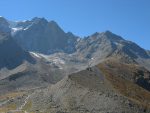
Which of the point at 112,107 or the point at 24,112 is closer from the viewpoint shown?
the point at 112,107

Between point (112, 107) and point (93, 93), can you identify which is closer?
point (112, 107)

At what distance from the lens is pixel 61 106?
197 metres

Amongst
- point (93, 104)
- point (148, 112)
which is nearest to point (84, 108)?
point (93, 104)

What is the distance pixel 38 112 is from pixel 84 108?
21.2 meters

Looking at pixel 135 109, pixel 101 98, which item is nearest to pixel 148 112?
pixel 135 109

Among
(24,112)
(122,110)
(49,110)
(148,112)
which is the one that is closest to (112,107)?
(122,110)

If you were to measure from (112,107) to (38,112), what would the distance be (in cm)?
3387

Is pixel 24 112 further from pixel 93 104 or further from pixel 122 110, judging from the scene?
pixel 122 110

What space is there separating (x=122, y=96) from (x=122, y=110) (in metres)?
14.6

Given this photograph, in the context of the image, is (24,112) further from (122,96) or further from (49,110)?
(122,96)

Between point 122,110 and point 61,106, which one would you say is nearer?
point 122,110

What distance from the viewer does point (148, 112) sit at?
19038cm

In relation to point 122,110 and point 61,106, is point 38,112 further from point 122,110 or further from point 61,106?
point 122,110

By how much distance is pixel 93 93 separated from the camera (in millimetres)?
198500
